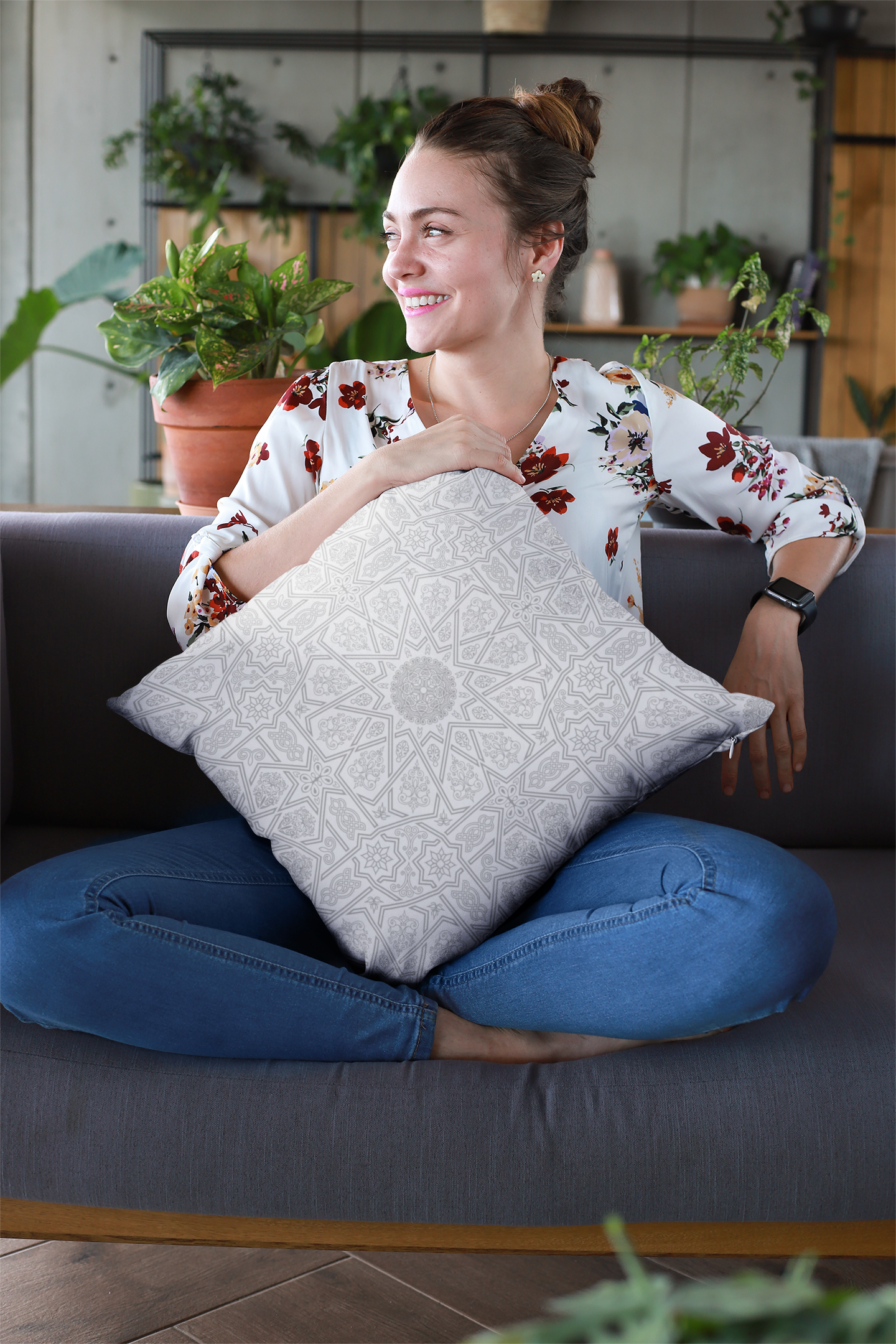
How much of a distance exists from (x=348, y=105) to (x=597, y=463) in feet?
12.7

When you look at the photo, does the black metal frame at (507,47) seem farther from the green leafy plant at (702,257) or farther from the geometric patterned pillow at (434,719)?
the geometric patterned pillow at (434,719)

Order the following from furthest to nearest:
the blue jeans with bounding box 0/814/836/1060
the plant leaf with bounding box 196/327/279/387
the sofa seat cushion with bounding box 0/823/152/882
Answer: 1. the plant leaf with bounding box 196/327/279/387
2. the sofa seat cushion with bounding box 0/823/152/882
3. the blue jeans with bounding box 0/814/836/1060

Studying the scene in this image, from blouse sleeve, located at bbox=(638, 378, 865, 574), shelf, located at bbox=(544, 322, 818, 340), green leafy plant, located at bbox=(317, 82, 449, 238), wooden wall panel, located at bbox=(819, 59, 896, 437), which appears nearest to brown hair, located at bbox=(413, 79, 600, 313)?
blouse sleeve, located at bbox=(638, 378, 865, 574)

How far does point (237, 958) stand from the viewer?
911 mm

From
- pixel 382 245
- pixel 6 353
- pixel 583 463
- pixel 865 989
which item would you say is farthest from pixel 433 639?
pixel 382 245

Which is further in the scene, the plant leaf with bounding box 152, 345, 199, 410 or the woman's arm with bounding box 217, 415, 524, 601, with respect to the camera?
the plant leaf with bounding box 152, 345, 199, 410

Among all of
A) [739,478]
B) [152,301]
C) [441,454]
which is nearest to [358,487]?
[441,454]

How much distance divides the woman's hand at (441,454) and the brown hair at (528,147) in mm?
302

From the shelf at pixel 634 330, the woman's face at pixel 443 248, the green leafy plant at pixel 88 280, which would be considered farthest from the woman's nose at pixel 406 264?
the shelf at pixel 634 330

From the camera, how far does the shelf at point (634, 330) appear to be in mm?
4473

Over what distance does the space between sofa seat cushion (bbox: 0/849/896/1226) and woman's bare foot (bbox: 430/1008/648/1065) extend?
0.02 m

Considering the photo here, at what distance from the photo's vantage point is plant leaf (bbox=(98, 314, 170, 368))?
5.06 ft

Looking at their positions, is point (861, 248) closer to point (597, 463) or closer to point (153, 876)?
point (597, 463)

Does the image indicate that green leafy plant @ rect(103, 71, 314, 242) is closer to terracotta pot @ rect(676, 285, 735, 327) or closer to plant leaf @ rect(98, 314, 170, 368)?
terracotta pot @ rect(676, 285, 735, 327)
